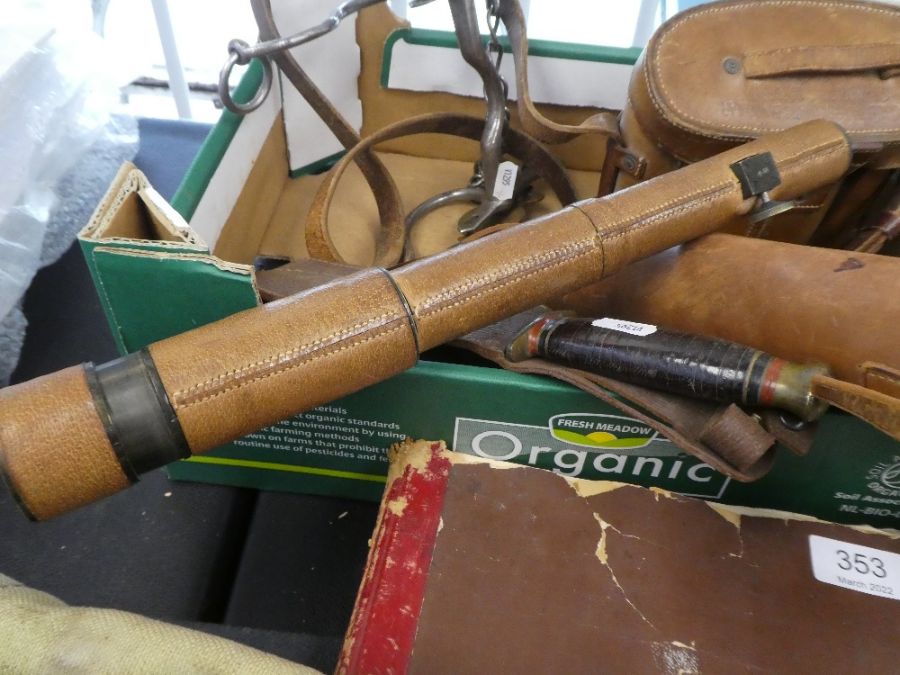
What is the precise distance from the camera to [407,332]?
0.46 meters

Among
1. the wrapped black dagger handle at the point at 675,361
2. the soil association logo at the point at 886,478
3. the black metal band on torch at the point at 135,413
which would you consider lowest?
the soil association logo at the point at 886,478

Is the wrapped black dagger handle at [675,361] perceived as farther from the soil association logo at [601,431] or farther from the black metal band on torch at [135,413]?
the black metal band on torch at [135,413]

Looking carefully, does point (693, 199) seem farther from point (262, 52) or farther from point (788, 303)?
point (262, 52)

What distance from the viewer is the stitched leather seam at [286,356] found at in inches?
16.6

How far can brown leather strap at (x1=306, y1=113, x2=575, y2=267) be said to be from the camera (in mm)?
735

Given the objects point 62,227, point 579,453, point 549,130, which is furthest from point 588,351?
point 62,227

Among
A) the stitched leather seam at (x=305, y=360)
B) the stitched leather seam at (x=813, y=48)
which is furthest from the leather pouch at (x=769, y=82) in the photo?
the stitched leather seam at (x=305, y=360)

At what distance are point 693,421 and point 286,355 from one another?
0.29 m

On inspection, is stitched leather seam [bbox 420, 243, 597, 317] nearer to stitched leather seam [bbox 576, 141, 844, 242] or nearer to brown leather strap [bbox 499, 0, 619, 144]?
stitched leather seam [bbox 576, 141, 844, 242]

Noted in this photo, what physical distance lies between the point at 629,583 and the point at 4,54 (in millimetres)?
869

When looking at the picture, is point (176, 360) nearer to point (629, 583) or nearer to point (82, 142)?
point (629, 583)

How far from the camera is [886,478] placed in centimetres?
59

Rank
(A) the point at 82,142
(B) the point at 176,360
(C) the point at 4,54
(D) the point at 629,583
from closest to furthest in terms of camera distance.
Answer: (B) the point at 176,360 < (D) the point at 629,583 < (C) the point at 4,54 < (A) the point at 82,142

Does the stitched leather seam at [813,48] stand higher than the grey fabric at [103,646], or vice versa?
the stitched leather seam at [813,48]
